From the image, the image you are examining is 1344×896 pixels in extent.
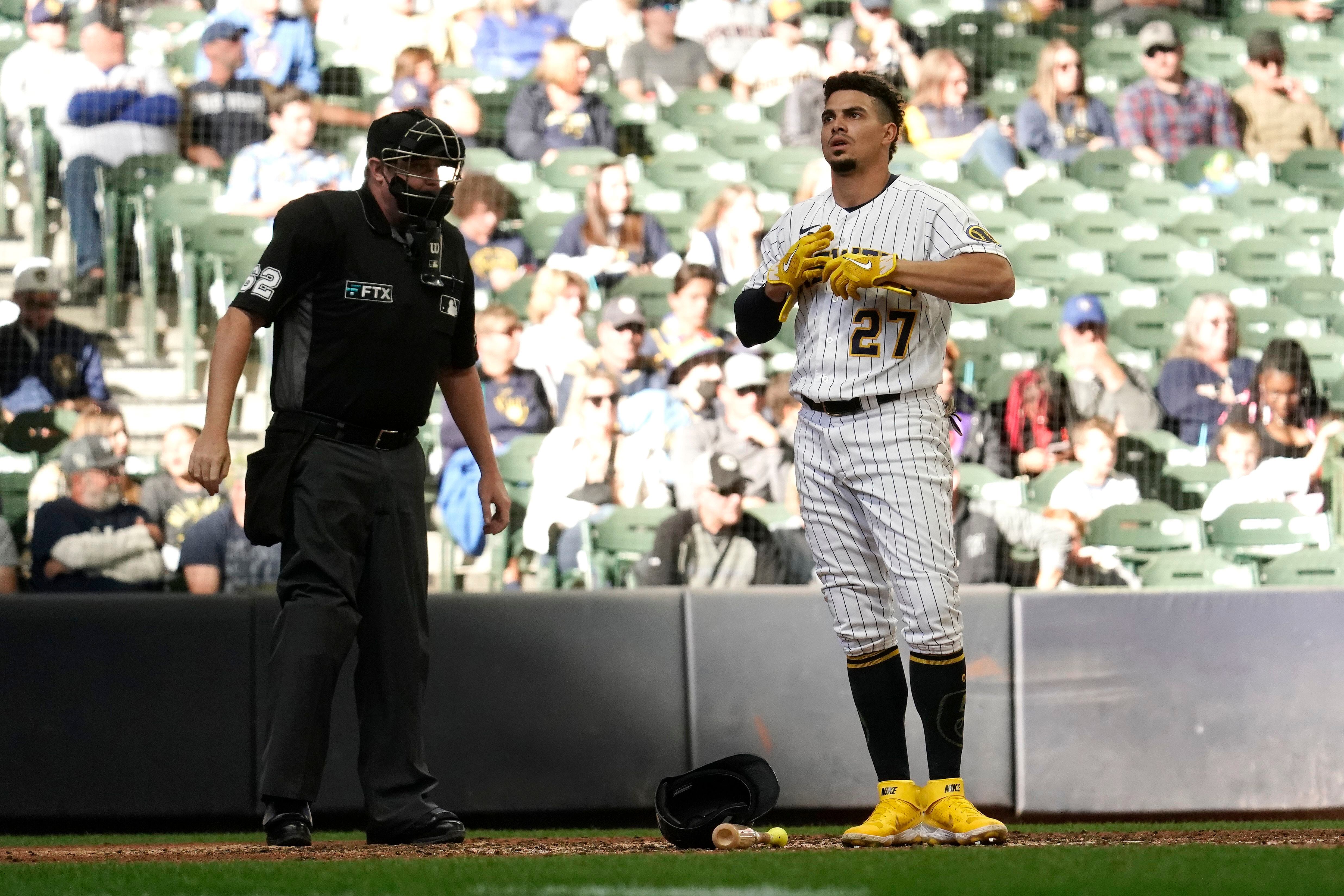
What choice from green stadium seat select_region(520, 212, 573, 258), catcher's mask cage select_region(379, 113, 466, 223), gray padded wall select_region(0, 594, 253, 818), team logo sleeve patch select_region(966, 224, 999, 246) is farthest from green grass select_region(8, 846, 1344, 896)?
green stadium seat select_region(520, 212, 573, 258)

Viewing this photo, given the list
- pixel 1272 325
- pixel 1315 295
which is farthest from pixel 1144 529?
pixel 1315 295

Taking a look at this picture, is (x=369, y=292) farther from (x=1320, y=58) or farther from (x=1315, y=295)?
(x=1320, y=58)

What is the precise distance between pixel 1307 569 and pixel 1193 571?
0.40 m

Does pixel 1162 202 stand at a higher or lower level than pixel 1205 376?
higher

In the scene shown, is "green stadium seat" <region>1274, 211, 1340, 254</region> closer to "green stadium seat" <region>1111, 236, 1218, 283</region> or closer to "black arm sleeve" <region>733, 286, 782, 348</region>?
"green stadium seat" <region>1111, 236, 1218, 283</region>

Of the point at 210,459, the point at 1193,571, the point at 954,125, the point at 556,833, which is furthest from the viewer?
the point at 954,125

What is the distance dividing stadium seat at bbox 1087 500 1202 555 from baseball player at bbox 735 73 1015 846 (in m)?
2.78

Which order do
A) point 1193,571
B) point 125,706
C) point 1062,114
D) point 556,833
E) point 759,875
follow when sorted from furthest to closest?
point 1062,114, point 1193,571, point 125,706, point 556,833, point 759,875

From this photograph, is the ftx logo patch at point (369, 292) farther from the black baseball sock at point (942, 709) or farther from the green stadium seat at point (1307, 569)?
the green stadium seat at point (1307, 569)

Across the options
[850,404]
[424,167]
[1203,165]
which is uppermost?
[1203,165]

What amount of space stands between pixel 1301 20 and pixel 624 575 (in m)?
5.22

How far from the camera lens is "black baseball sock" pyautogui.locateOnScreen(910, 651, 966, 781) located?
3016 mm

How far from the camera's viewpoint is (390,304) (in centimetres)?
345

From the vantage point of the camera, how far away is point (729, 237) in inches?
271
